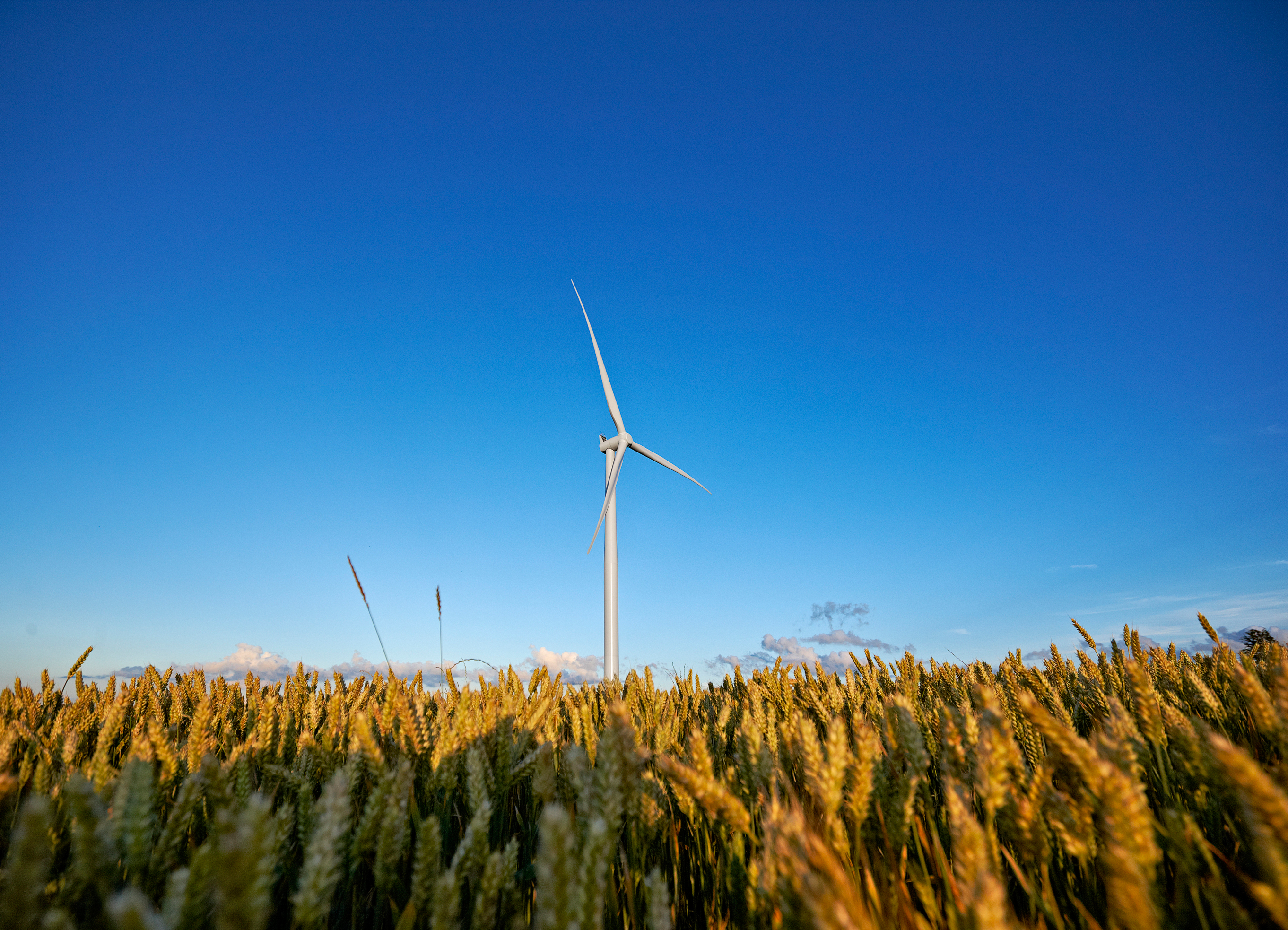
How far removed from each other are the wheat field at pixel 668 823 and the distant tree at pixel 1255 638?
4.09 meters

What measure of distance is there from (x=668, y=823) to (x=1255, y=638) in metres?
7.87

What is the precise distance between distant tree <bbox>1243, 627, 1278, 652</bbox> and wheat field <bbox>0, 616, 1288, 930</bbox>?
4.09m

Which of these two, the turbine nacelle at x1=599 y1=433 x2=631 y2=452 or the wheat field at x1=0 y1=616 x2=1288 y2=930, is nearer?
the wheat field at x1=0 y1=616 x2=1288 y2=930

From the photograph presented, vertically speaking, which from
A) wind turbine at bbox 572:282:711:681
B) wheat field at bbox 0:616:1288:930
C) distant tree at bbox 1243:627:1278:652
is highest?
wind turbine at bbox 572:282:711:681

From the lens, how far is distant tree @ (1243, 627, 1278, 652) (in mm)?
5992

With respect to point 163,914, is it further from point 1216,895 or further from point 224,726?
point 224,726

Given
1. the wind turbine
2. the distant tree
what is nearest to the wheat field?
the distant tree

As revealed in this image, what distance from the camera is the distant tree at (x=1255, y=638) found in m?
5.99

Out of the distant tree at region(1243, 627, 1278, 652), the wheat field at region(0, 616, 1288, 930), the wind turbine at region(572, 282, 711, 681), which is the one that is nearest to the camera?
the wheat field at region(0, 616, 1288, 930)

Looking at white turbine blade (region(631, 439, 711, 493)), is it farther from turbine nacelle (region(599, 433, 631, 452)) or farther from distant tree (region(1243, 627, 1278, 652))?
distant tree (region(1243, 627, 1278, 652))

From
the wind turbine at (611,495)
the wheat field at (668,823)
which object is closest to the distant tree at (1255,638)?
the wheat field at (668,823)

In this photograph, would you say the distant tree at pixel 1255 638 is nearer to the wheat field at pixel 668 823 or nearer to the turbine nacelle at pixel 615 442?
the wheat field at pixel 668 823

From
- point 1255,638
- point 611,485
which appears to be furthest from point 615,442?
point 1255,638

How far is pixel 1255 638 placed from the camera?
21.1 ft
